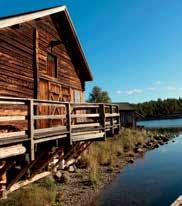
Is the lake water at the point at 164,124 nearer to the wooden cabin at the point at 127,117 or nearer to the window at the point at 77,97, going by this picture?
the wooden cabin at the point at 127,117

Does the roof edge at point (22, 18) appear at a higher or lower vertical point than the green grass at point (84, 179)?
higher

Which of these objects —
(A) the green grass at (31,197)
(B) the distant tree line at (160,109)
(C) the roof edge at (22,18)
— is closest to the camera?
(A) the green grass at (31,197)

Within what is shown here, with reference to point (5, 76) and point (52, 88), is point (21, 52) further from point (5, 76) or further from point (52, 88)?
point (52, 88)

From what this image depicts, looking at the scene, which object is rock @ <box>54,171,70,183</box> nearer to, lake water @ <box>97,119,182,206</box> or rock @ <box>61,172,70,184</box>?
rock @ <box>61,172,70,184</box>

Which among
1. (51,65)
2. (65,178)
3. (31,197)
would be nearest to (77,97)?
(51,65)

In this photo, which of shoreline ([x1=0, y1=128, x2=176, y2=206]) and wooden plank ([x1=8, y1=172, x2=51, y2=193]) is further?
wooden plank ([x1=8, y1=172, x2=51, y2=193])

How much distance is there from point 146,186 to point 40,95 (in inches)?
304

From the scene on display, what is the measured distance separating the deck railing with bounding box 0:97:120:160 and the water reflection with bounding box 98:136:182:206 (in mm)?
3083

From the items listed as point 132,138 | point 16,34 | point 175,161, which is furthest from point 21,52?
point 132,138

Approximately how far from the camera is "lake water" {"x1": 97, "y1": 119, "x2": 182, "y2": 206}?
49.2 feet

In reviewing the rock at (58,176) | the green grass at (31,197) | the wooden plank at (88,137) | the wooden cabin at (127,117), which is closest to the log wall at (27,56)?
the wooden plank at (88,137)

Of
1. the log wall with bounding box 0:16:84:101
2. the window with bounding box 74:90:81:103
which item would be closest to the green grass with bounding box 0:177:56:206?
the log wall with bounding box 0:16:84:101

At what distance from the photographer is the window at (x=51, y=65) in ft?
57.2

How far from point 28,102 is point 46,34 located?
8426 mm
